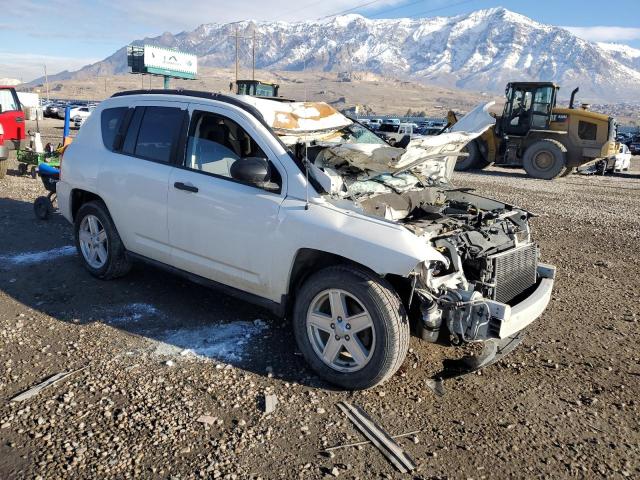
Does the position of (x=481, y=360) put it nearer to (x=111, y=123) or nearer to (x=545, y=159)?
(x=111, y=123)

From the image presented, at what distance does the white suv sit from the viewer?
3469mm

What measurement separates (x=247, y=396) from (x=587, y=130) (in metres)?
16.9

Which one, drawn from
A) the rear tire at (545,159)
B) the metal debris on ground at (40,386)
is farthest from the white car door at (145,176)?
the rear tire at (545,159)

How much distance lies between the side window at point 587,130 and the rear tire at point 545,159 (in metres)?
0.72

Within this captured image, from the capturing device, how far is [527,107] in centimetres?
1742

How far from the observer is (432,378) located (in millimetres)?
3918

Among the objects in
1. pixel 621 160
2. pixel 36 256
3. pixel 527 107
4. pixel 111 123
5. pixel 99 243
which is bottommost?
pixel 36 256

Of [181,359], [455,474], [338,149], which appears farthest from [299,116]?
[455,474]

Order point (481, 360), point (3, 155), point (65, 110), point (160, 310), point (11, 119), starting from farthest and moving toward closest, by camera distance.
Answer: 1. point (11, 119)
2. point (65, 110)
3. point (3, 155)
4. point (160, 310)
5. point (481, 360)

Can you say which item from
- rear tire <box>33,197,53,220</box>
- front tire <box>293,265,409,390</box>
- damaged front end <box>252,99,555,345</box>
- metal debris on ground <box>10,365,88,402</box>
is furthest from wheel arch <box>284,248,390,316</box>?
rear tire <box>33,197,53,220</box>

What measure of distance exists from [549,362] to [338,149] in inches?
93.1

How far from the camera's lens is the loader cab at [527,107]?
17.1m

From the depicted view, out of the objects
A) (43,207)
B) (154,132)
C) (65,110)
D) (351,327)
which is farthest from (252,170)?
(65,110)

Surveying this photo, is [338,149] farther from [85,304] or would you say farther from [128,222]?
[85,304]
